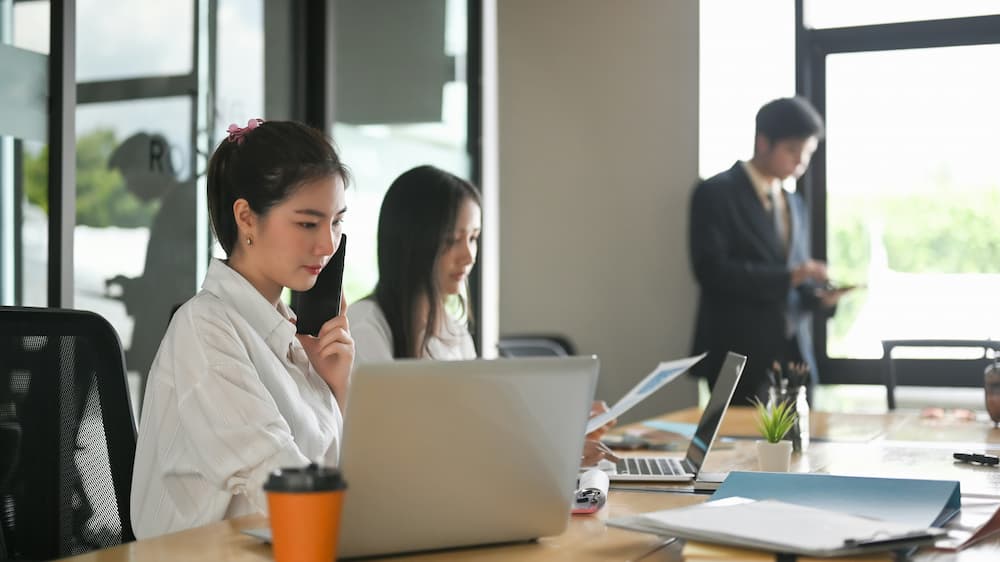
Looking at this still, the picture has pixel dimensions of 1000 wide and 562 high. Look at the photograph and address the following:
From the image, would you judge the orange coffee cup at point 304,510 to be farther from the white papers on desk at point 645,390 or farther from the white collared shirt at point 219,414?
the white papers on desk at point 645,390

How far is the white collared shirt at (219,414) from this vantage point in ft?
4.74

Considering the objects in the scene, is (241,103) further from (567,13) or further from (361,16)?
(567,13)

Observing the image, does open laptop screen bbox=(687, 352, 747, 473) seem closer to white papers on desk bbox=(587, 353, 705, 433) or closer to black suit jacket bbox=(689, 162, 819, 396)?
white papers on desk bbox=(587, 353, 705, 433)

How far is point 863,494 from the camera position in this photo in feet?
4.20

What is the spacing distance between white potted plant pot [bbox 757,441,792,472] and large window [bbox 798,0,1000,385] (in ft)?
8.55

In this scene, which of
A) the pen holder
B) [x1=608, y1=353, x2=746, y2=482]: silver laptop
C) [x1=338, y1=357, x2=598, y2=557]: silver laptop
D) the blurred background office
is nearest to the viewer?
[x1=338, y1=357, x2=598, y2=557]: silver laptop

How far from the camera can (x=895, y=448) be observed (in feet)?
7.34

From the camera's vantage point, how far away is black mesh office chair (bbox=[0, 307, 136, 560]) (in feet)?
4.87

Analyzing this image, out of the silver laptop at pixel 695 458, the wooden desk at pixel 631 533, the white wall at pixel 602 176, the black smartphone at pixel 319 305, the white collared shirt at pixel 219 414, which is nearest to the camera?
the wooden desk at pixel 631 533

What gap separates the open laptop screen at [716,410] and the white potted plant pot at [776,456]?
0.09m

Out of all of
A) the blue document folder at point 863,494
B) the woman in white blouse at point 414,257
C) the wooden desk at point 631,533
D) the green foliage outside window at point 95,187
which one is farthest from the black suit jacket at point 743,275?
the blue document folder at point 863,494

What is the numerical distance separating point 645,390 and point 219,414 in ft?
2.88

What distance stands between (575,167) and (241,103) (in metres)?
1.63

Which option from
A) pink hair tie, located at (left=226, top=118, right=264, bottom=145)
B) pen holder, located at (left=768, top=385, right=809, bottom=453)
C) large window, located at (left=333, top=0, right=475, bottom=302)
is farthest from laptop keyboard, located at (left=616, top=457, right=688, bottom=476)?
large window, located at (left=333, top=0, right=475, bottom=302)
